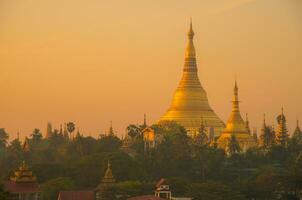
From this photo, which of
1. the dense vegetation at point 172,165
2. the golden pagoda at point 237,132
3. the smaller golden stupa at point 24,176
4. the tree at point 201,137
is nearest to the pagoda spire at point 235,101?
the golden pagoda at point 237,132

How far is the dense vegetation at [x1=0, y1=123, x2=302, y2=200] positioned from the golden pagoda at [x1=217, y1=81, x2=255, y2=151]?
1155mm

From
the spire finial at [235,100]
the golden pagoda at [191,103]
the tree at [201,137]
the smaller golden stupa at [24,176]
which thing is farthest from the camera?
the golden pagoda at [191,103]

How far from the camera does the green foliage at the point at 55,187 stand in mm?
64188

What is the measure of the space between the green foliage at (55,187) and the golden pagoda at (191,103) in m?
26.4

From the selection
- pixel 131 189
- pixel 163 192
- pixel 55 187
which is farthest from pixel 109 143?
pixel 163 192

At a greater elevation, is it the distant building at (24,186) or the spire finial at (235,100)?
the spire finial at (235,100)

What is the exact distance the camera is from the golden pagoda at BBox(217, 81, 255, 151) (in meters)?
84.6

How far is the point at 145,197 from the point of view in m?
60.2

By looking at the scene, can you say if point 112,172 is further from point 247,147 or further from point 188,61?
point 188,61

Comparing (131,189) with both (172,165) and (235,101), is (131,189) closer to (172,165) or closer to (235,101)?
(172,165)

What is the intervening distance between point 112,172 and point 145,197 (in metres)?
8.89

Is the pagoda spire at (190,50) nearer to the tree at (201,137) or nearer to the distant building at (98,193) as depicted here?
the tree at (201,137)

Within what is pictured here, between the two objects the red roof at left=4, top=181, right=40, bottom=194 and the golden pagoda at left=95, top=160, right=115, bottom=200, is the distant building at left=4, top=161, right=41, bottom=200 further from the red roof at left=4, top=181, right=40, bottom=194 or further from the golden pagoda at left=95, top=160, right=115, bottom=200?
the golden pagoda at left=95, top=160, right=115, bottom=200

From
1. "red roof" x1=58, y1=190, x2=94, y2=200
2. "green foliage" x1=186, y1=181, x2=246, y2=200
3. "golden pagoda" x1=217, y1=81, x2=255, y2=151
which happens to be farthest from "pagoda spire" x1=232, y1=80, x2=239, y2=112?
"red roof" x1=58, y1=190, x2=94, y2=200
